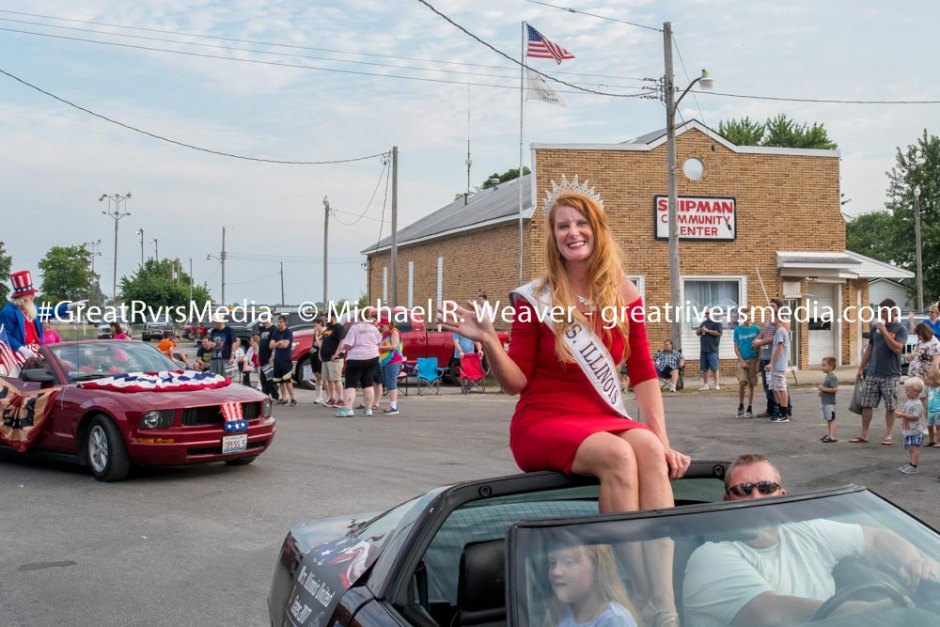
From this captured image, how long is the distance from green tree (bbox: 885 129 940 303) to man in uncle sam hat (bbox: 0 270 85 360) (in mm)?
49337

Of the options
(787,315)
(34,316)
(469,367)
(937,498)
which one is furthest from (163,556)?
(787,315)

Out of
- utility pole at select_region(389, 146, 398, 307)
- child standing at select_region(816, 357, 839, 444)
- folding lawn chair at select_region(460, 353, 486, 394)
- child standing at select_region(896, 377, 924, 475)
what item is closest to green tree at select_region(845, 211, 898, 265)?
utility pole at select_region(389, 146, 398, 307)

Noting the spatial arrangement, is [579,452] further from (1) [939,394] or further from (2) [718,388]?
(2) [718,388]

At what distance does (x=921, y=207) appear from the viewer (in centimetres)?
5278

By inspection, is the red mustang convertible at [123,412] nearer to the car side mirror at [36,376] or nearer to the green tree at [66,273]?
the car side mirror at [36,376]

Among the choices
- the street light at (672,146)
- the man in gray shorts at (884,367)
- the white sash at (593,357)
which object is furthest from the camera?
the street light at (672,146)

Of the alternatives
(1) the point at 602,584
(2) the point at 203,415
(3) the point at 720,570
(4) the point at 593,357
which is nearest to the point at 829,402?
(2) the point at 203,415

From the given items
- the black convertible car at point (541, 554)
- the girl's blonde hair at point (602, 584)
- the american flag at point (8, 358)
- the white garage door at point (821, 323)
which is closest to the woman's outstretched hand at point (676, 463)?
the black convertible car at point (541, 554)

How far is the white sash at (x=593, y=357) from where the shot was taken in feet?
11.0

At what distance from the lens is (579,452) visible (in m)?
2.95

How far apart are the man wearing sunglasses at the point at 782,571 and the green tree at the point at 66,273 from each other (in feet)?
242

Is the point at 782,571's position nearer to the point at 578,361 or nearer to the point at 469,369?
the point at 578,361

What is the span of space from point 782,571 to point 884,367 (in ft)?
33.0

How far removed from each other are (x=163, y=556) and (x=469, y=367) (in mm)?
14361
